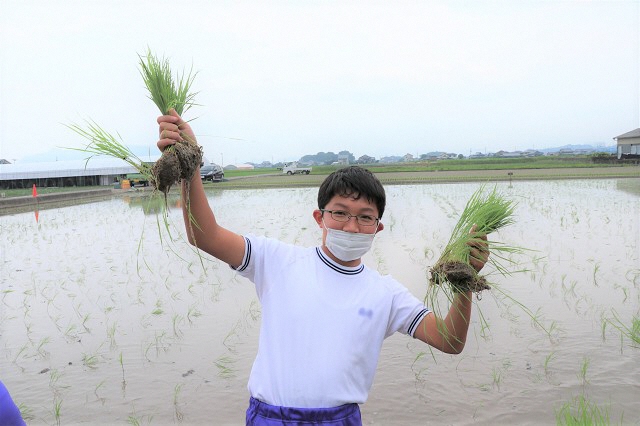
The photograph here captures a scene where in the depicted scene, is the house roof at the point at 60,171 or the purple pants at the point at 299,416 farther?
the house roof at the point at 60,171

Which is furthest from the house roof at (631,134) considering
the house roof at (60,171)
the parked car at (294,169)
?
the house roof at (60,171)

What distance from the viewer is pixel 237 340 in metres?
4.17

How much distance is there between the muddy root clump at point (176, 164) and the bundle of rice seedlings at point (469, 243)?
810 mm

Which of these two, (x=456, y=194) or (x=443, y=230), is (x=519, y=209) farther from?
(x=456, y=194)

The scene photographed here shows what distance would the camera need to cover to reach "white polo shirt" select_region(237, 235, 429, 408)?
1421 millimetres

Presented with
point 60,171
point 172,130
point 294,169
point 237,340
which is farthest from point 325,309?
point 294,169

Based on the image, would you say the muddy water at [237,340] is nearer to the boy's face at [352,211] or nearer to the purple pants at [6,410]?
the boy's face at [352,211]

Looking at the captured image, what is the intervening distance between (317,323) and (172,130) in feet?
2.34

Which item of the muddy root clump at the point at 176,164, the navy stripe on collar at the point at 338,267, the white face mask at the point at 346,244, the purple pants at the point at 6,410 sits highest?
the muddy root clump at the point at 176,164

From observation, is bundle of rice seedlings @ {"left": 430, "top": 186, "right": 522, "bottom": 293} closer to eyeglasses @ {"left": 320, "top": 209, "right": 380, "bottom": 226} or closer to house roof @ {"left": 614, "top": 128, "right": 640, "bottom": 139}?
eyeglasses @ {"left": 320, "top": 209, "right": 380, "bottom": 226}

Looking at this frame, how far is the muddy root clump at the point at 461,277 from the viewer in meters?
1.51

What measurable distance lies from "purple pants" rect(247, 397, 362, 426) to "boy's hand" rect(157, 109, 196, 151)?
798 mm

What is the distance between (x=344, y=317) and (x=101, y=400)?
8.20 feet

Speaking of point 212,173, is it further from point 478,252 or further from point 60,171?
point 478,252
